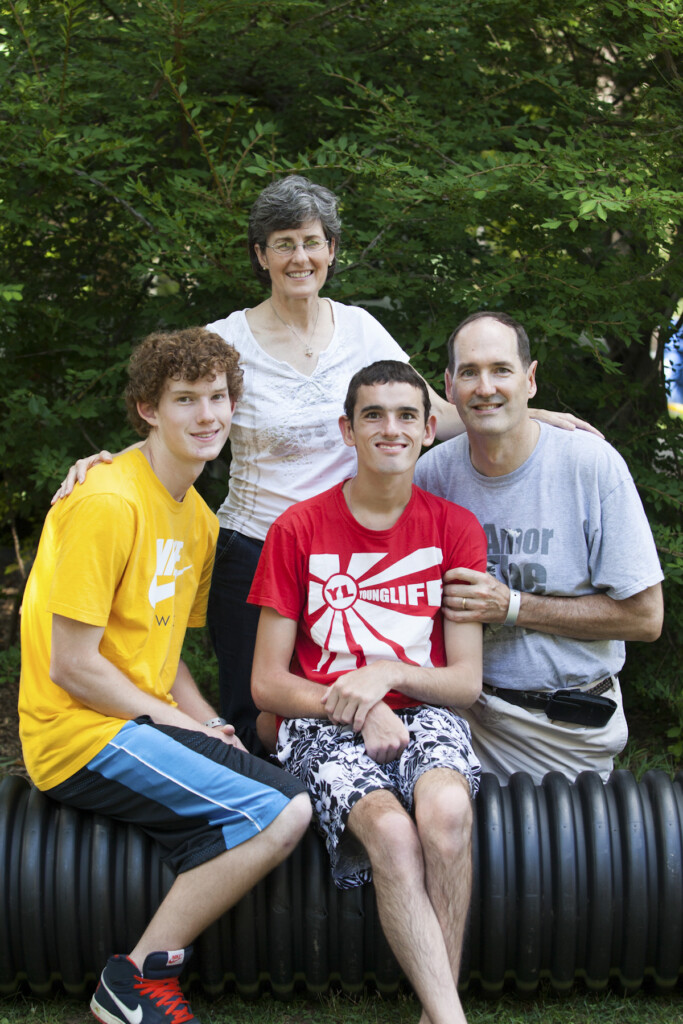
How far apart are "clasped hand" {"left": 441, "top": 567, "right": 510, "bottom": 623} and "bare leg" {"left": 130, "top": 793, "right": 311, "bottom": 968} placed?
0.80 metres

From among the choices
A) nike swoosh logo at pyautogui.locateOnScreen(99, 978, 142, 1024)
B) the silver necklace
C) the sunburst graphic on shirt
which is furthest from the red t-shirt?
nike swoosh logo at pyautogui.locateOnScreen(99, 978, 142, 1024)

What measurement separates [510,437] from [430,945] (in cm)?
156

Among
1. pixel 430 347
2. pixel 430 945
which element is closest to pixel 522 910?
pixel 430 945

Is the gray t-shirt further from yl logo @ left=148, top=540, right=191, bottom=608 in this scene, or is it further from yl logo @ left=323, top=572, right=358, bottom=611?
yl logo @ left=148, top=540, right=191, bottom=608

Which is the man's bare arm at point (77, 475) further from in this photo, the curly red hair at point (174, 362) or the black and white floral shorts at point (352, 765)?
the black and white floral shorts at point (352, 765)

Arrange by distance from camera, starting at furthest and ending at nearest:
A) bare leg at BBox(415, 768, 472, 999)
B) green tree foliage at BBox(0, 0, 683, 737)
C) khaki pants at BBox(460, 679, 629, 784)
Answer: green tree foliage at BBox(0, 0, 683, 737) < khaki pants at BBox(460, 679, 629, 784) < bare leg at BBox(415, 768, 472, 999)

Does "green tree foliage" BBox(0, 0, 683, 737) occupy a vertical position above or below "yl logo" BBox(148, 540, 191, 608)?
above

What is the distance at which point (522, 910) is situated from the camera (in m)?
2.67

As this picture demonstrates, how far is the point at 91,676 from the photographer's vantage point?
8.40 ft

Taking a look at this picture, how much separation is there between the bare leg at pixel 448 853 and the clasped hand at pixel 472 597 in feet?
1.86

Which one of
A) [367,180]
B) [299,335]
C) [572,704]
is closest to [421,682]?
[572,704]

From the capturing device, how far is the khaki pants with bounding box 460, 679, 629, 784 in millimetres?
3123

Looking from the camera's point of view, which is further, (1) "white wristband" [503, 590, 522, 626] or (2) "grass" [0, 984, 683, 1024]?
(1) "white wristband" [503, 590, 522, 626]

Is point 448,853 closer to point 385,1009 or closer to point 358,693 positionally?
point 358,693
